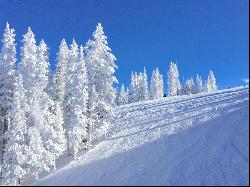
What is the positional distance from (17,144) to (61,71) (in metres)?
18.6

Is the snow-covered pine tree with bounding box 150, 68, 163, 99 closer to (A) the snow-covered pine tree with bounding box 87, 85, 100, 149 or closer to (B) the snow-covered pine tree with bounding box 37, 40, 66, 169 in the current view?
(A) the snow-covered pine tree with bounding box 87, 85, 100, 149

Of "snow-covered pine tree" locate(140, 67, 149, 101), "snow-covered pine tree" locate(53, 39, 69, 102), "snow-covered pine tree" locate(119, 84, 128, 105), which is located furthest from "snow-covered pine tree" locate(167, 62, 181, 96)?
"snow-covered pine tree" locate(53, 39, 69, 102)

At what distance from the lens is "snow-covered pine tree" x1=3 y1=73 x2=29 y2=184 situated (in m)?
41.6

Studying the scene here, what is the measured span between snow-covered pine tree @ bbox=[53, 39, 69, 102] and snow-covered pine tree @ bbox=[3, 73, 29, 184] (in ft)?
40.2

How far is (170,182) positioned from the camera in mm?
30969

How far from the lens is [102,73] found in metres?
53.6

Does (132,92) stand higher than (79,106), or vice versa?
(132,92)

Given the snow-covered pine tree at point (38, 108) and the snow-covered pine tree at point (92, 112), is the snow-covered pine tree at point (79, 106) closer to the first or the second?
the snow-covered pine tree at point (92, 112)

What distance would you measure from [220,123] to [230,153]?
6093 millimetres

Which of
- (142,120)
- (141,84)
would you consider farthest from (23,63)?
(141,84)

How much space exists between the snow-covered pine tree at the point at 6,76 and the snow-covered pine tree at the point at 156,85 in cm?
8026

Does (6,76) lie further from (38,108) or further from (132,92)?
(132,92)

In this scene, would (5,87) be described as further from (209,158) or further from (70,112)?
(209,158)

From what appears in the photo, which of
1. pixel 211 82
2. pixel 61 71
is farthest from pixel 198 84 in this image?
pixel 61 71
